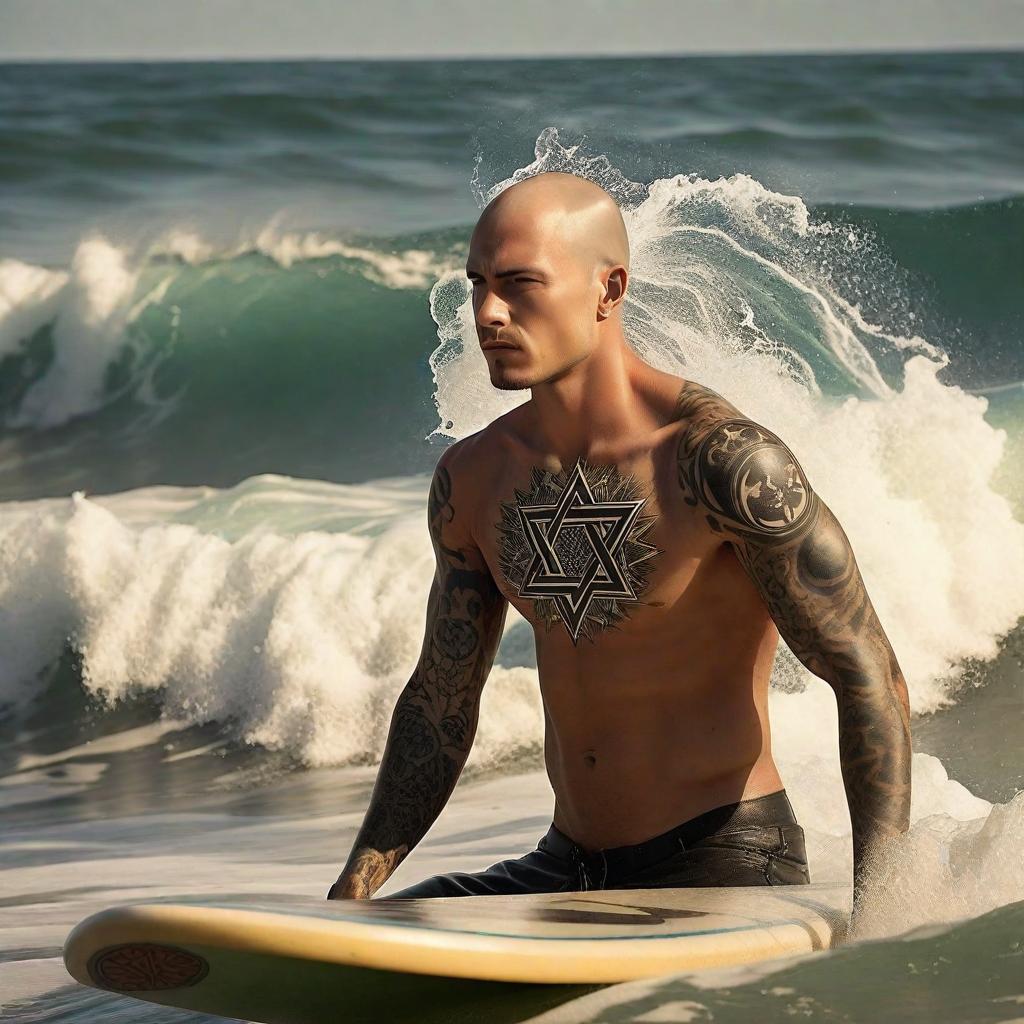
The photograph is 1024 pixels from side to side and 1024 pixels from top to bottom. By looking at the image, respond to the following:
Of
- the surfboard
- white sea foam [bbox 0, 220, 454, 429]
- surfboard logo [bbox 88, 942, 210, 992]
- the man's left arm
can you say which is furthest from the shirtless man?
white sea foam [bbox 0, 220, 454, 429]

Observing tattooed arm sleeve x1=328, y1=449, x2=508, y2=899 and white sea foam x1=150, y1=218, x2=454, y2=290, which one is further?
white sea foam x1=150, y1=218, x2=454, y2=290

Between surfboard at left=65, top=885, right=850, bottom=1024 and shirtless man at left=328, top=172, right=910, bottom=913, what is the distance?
22 cm

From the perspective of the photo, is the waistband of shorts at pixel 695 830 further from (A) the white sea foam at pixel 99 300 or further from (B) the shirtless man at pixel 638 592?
(A) the white sea foam at pixel 99 300

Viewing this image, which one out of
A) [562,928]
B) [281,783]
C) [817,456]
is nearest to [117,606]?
[281,783]

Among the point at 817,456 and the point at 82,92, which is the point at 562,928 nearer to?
the point at 817,456

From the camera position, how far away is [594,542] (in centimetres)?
267

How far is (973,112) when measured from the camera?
41.9 feet

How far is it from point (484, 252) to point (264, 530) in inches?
284

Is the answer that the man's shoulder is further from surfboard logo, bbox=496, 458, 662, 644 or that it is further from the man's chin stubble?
the man's chin stubble

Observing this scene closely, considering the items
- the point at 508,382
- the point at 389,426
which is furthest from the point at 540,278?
the point at 389,426

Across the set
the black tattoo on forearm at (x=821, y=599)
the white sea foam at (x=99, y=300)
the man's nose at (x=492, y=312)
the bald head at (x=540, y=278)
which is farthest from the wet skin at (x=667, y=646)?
the white sea foam at (x=99, y=300)

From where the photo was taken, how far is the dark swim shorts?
264 centimetres

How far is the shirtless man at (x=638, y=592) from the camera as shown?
2.47m

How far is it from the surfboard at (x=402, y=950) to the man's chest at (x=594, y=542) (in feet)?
1.55
